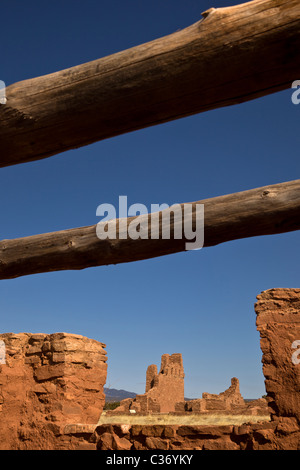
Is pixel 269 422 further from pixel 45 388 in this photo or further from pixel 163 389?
pixel 163 389

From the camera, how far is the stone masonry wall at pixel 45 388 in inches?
272

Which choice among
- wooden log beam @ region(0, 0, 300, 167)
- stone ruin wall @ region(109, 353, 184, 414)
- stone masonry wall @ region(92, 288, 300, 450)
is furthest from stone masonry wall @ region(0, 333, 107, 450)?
stone ruin wall @ region(109, 353, 184, 414)

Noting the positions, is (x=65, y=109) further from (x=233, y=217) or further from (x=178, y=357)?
(x=178, y=357)

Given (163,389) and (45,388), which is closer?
(45,388)

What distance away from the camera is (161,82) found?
6.05ft

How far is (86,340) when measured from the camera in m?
7.70

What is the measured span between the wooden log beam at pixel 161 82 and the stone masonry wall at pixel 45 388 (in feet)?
18.4

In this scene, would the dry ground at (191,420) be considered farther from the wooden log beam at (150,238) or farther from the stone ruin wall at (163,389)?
the wooden log beam at (150,238)

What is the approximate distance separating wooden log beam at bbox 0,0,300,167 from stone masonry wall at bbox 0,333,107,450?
18.4 feet

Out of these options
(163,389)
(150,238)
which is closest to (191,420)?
(163,389)

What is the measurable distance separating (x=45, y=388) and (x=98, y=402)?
41.7 inches

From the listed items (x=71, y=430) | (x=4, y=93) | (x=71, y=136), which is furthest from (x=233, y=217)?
(x=71, y=430)

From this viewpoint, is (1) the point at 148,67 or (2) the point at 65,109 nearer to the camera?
(1) the point at 148,67

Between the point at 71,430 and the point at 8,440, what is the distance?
1.15 meters
